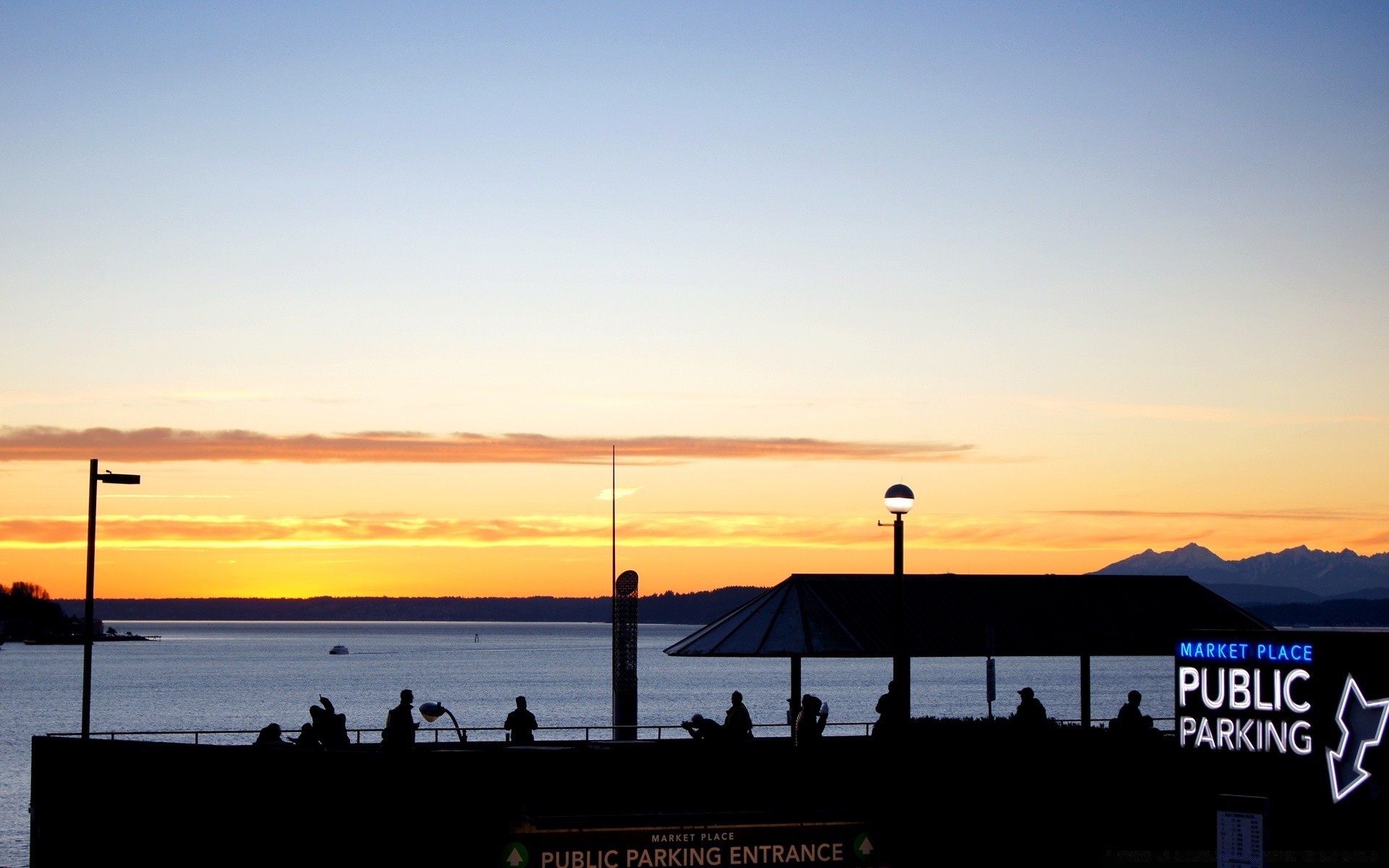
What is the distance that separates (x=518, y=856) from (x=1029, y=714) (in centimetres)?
1027

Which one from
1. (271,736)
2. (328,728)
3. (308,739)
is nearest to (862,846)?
(308,739)

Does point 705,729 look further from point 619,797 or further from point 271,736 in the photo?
point 271,736

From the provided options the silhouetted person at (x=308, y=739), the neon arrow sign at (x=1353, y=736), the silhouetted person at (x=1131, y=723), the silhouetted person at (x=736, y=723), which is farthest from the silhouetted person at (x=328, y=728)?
the neon arrow sign at (x=1353, y=736)

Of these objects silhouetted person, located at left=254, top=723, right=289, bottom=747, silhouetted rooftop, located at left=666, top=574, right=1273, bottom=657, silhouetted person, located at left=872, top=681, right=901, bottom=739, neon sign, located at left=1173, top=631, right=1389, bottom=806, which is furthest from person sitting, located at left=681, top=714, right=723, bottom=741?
neon sign, located at left=1173, top=631, right=1389, bottom=806

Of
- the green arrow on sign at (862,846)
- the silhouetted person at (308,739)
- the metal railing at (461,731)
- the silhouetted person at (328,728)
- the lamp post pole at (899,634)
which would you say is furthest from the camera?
the metal railing at (461,731)

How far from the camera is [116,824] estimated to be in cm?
1997

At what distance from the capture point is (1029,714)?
21297mm

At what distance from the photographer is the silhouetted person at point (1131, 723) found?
2055cm

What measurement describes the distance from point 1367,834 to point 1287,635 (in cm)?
298

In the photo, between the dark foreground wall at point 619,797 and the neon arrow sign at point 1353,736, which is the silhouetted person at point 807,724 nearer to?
the dark foreground wall at point 619,797

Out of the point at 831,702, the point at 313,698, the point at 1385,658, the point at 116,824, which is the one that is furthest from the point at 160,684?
the point at 1385,658

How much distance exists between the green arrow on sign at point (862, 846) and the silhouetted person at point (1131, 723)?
24.5 feet

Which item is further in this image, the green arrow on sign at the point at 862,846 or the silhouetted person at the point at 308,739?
the silhouetted person at the point at 308,739

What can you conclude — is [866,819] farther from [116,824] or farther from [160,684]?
[160,684]
